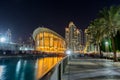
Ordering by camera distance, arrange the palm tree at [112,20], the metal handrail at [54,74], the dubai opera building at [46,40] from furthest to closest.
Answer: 1. the dubai opera building at [46,40]
2. the palm tree at [112,20]
3. the metal handrail at [54,74]

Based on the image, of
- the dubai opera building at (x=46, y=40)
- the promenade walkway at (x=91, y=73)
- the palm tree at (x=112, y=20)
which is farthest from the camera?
the dubai opera building at (x=46, y=40)

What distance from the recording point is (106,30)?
56281 millimetres

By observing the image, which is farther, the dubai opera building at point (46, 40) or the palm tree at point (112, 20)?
the dubai opera building at point (46, 40)

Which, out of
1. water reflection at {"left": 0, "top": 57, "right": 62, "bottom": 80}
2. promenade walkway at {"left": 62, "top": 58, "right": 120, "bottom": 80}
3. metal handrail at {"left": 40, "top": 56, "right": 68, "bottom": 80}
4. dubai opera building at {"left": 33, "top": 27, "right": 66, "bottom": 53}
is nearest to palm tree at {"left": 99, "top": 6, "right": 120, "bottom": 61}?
water reflection at {"left": 0, "top": 57, "right": 62, "bottom": 80}

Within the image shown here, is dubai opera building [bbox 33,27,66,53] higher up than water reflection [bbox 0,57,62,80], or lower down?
higher up

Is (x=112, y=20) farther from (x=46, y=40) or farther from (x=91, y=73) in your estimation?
(x=46, y=40)

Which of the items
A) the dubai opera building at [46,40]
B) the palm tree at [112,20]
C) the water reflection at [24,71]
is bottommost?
the water reflection at [24,71]

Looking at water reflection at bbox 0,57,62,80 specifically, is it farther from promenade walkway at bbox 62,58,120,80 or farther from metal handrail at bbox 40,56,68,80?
promenade walkway at bbox 62,58,120,80

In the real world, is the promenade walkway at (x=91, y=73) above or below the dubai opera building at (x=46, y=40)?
below

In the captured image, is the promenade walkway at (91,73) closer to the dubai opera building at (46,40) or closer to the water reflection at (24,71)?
the water reflection at (24,71)

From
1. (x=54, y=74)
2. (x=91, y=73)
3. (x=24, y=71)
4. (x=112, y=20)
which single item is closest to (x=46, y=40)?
(x=112, y=20)

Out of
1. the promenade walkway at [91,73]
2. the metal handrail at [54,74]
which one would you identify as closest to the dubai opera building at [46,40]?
the promenade walkway at [91,73]

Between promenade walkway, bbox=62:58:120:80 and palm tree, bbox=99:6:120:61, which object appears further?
palm tree, bbox=99:6:120:61

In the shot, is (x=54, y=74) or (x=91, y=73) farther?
(x=91, y=73)
